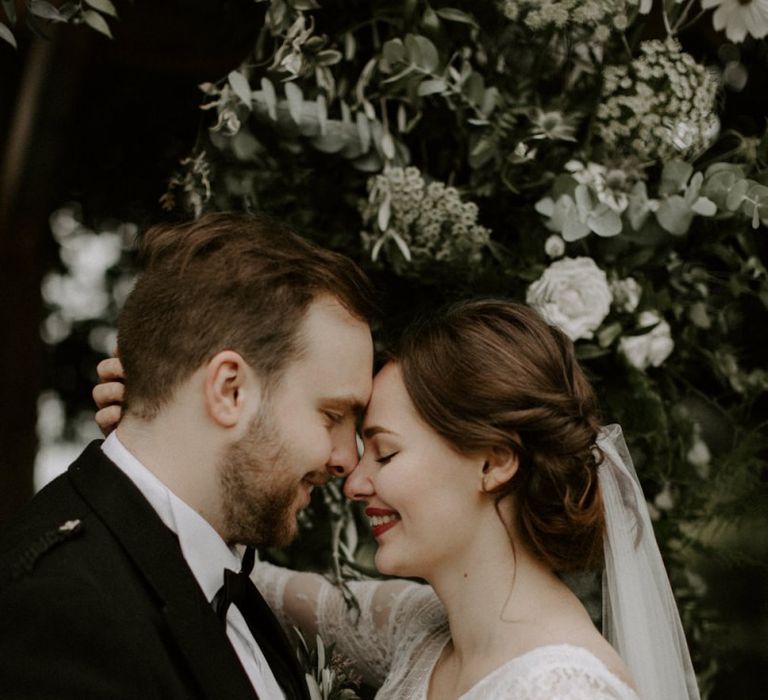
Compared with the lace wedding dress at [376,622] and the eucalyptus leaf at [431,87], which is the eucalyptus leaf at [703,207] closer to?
the eucalyptus leaf at [431,87]

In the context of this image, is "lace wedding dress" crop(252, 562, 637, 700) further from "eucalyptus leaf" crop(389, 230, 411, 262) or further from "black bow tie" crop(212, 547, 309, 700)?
"eucalyptus leaf" crop(389, 230, 411, 262)

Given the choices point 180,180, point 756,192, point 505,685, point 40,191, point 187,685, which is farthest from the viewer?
point 40,191

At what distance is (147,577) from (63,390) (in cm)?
270

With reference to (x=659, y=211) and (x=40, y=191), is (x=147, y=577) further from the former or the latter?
(x=40, y=191)

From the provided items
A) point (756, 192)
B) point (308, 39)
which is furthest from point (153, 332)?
point (756, 192)

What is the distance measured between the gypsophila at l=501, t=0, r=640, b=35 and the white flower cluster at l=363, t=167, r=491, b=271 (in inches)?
17.8

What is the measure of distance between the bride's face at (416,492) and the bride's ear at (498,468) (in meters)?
0.02

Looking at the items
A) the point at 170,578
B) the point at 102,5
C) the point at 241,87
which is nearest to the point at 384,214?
the point at 241,87

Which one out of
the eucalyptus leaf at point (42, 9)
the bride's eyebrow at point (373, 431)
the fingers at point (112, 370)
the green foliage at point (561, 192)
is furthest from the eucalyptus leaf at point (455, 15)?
the fingers at point (112, 370)

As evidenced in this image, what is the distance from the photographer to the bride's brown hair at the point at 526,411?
2.09 m

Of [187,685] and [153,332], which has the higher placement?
[153,332]

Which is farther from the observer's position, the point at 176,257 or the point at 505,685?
the point at 176,257

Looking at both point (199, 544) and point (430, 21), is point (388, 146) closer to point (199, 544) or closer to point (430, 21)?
point (430, 21)

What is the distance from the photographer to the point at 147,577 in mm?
1802
